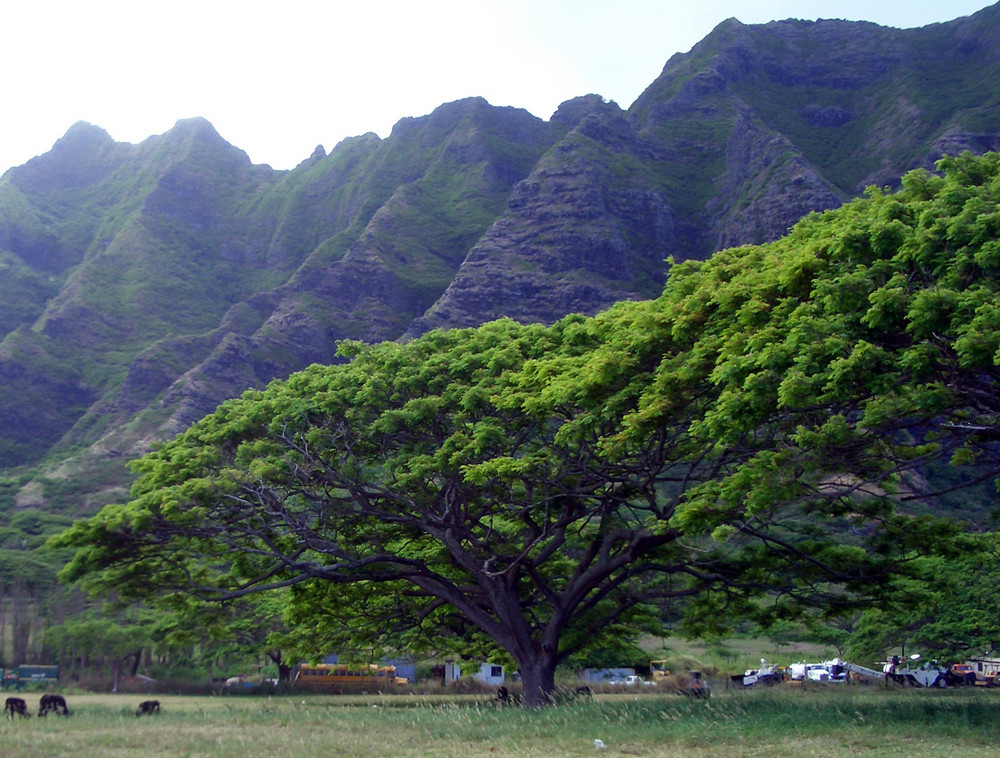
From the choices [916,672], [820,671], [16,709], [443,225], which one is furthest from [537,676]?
[443,225]

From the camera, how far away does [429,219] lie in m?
150

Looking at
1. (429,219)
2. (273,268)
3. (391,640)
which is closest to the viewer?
(391,640)

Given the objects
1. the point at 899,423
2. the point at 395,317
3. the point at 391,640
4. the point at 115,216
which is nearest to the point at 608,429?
the point at 899,423

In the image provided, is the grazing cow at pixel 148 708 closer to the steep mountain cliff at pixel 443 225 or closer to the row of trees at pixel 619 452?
the row of trees at pixel 619 452

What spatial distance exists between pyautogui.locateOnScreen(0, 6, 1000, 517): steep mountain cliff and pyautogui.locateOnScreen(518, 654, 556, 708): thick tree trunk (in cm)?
7746

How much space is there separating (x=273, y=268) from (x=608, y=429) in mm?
161772

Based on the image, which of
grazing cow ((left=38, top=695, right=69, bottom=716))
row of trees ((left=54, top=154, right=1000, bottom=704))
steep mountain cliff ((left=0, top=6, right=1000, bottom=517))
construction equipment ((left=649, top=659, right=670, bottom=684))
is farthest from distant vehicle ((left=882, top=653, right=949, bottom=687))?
steep mountain cliff ((left=0, top=6, right=1000, bottom=517))

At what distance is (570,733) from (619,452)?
513 cm

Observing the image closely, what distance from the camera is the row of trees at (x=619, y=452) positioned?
43.3 feet

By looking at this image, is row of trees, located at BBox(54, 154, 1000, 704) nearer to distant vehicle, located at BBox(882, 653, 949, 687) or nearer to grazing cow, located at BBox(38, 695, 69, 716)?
grazing cow, located at BBox(38, 695, 69, 716)

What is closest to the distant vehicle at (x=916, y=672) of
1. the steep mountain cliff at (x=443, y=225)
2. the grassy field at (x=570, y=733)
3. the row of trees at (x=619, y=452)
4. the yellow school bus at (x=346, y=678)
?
the row of trees at (x=619, y=452)

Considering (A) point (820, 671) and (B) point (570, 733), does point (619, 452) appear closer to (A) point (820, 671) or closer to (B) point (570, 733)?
(B) point (570, 733)

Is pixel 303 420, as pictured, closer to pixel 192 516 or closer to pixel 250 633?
pixel 192 516

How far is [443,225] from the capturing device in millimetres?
148625
